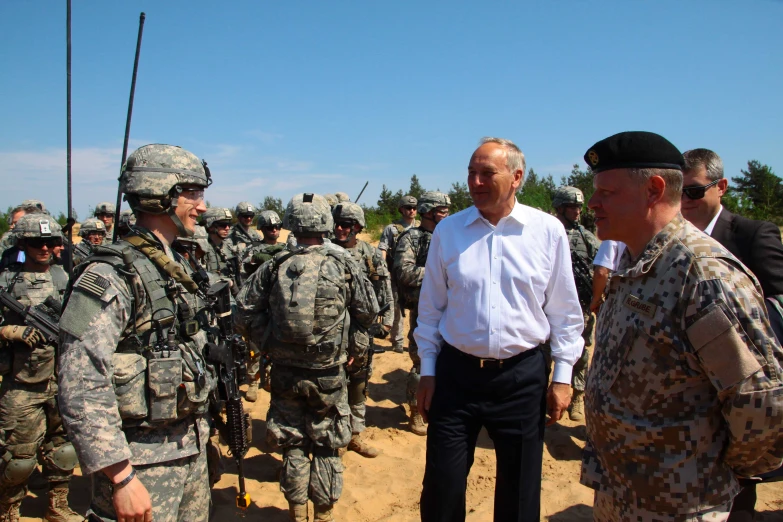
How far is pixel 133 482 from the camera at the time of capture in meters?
2.13

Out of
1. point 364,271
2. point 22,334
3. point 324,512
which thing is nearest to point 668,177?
point 324,512

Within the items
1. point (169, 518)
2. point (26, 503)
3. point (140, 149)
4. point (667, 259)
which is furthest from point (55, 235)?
point (667, 259)

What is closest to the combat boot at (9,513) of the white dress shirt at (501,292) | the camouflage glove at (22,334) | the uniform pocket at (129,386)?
the camouflage glove at (22,334)

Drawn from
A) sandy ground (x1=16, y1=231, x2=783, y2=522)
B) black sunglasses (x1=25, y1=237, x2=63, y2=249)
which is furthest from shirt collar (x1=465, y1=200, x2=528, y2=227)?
black sunglasses (x1=25, y1=237, x2=63, y2=249)

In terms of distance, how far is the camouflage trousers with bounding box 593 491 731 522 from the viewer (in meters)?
1.89

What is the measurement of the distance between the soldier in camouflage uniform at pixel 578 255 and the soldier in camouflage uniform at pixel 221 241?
18.3 feet

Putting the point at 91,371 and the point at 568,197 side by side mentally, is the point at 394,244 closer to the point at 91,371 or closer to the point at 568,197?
the point at 568,197

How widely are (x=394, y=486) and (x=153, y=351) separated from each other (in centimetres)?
337

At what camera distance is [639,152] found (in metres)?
2.06

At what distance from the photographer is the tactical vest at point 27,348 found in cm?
438

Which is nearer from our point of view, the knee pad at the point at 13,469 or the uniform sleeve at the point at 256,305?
the knee pad at the point at 13,469

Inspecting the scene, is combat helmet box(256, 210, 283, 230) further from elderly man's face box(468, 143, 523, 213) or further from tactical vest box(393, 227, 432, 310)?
elderly man's face box(468, 143, 523, 213)

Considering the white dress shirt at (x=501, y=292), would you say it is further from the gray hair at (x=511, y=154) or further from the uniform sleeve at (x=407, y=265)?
the uniform sleeve at (x=407, y=265)

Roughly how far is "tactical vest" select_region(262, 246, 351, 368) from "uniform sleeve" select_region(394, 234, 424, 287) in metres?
2.37
